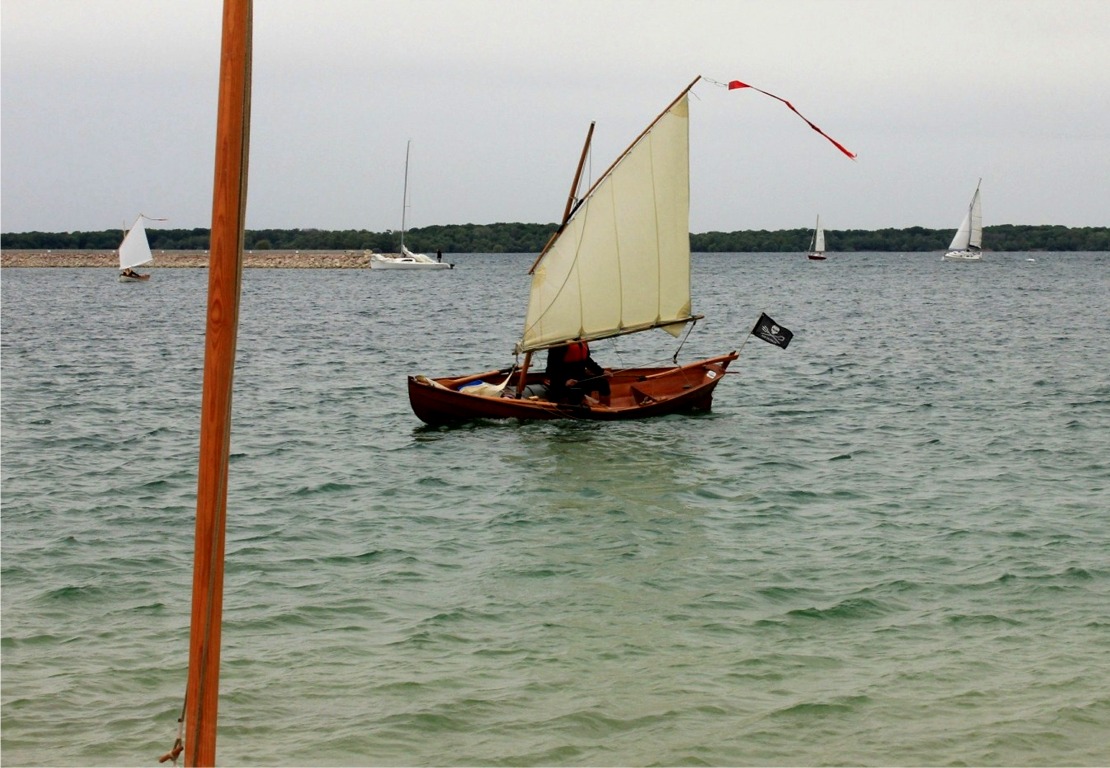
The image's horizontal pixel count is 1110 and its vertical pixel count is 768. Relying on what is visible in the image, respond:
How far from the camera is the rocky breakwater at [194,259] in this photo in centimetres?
15125

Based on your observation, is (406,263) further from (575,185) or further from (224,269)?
(224,269)

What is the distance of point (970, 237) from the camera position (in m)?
138

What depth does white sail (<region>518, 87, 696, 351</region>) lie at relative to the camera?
2120cm

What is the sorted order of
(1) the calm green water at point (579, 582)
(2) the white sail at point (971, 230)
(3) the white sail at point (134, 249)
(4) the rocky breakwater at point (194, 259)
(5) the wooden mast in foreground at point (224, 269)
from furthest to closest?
(4) the rocky breakwater at point (194, 259), (2) the white sail at point (971, 230), (3) the white sail at point (134, 249), (1) the calm green water at point (579, 582), (5) the wooden mast in foreground at point (224, 269)

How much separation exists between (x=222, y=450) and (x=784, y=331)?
1922cm

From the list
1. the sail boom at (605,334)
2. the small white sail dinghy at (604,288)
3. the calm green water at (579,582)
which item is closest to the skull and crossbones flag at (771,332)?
the small white sail dinghy at (604,288)

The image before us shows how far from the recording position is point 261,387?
99.7ft

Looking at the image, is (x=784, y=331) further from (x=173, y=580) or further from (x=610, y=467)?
(x=173, y=580)

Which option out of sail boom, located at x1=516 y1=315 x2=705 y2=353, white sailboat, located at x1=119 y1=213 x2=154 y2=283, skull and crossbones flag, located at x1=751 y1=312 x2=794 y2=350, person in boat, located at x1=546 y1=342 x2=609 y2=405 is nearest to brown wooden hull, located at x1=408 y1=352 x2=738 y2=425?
person in boat, located at x1=546 y1=342 x2=609 y2=405

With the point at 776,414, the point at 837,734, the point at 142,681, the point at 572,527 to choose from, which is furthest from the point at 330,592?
the point at 776,414

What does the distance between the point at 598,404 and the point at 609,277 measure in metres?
2.31

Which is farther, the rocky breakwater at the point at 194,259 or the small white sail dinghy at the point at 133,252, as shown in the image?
the rocky breakwater at the point at 194,259

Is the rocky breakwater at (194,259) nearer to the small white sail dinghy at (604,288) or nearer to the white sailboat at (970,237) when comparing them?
the white sailboat at (970,237)

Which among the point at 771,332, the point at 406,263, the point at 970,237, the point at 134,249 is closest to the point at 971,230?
the point at 970,237
